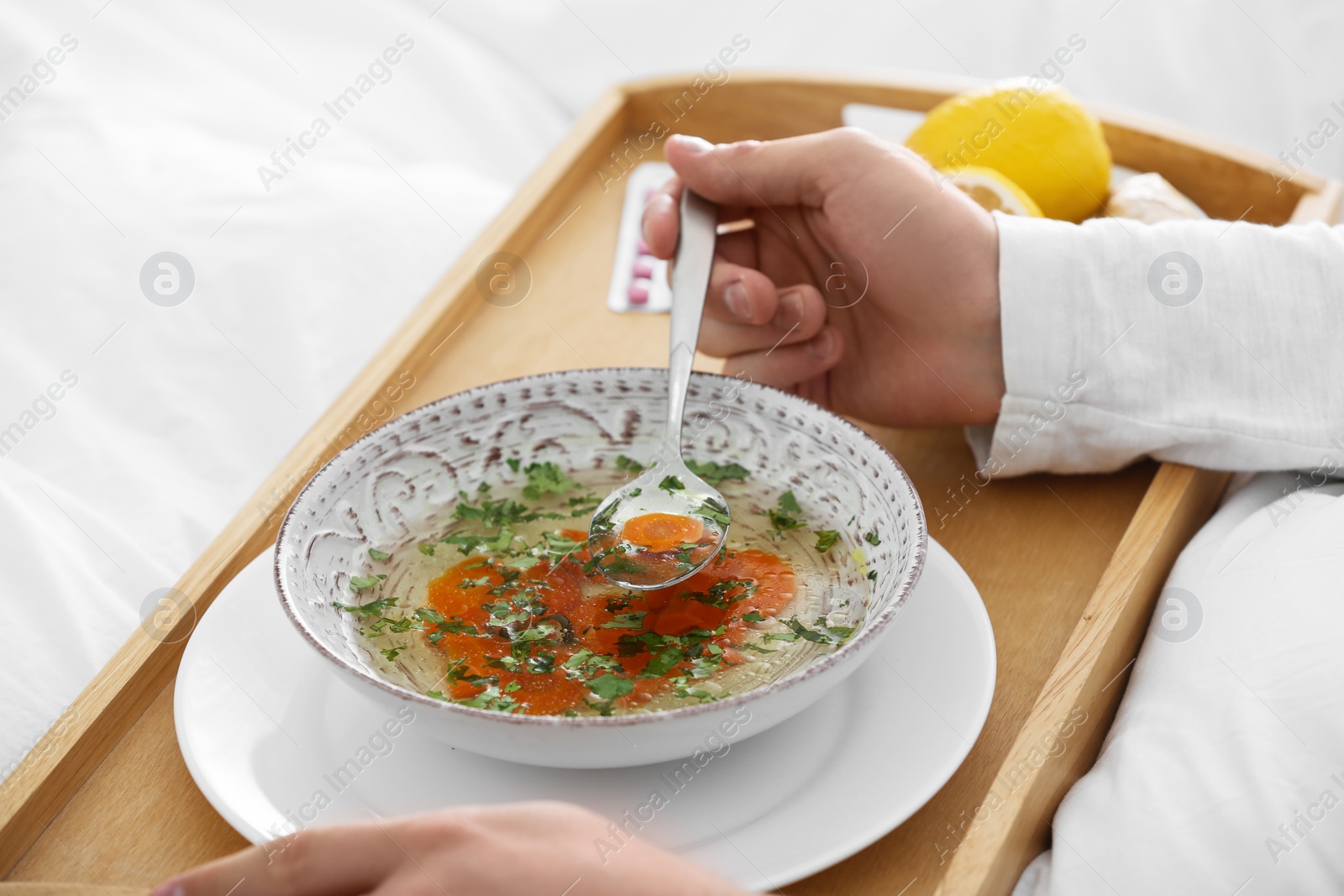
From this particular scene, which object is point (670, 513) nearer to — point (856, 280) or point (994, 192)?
point (856, 280)

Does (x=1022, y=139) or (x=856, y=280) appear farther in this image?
(x=1022, y=139)

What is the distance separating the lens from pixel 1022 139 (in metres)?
1.33

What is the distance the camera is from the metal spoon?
0.89 meters

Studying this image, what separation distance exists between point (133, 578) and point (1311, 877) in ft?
3.19

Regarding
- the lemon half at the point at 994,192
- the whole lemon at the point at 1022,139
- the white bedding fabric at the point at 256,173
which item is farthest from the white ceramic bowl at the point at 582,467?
→ the whole lemon at the point at 1022,139

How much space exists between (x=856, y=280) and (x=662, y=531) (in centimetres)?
41

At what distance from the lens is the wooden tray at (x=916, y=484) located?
74 cm

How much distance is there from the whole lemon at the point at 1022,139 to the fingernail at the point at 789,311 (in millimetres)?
289

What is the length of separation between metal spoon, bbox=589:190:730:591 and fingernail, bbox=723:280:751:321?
110mm

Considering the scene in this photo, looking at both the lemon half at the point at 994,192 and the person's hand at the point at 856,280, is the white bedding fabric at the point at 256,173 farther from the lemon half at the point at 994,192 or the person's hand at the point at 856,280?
the lemon half at the point at 994,192

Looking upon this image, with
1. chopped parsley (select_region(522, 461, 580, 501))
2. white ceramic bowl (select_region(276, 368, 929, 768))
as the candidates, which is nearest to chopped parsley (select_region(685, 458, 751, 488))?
white ceramic bowl (select_region(276, 368, 929, 768))

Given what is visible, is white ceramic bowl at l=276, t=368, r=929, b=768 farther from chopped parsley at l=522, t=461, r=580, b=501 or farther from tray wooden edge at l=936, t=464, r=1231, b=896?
tray wooden edge at l=936, t=464, r=1231, b=896

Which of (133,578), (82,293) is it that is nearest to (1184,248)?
(133,578)

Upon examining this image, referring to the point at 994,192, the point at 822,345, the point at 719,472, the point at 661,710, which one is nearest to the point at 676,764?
the point at 661,710
